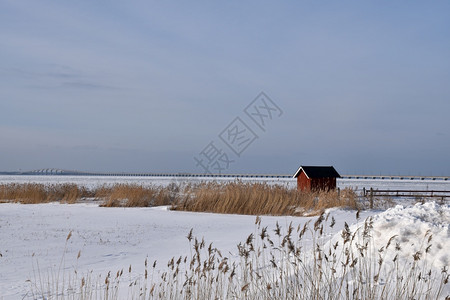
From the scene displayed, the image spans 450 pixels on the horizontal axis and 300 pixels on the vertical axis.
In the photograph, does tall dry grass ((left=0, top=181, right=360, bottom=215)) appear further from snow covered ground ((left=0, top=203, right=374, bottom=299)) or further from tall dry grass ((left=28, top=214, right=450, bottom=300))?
tall dry grass ((left=28, top=214, right=450, bottom=300))

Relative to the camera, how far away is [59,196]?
81.0ft

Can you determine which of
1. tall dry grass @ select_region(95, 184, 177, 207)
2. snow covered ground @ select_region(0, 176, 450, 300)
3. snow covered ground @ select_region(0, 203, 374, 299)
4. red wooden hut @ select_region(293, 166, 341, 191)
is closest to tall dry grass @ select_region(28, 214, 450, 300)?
snow covered ground @ select_region(0, 176, 450, 300)

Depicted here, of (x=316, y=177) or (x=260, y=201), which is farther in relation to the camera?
(x=316, y=177)

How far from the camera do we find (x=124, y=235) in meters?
11.8

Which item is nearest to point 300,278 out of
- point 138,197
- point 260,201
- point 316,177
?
point 260,201

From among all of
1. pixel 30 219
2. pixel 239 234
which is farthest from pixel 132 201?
pixel 239 234

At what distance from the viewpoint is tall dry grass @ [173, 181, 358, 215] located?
59.1ft

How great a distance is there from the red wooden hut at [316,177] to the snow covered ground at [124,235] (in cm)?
873

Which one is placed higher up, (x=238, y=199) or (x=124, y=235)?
(x=238, y=199)

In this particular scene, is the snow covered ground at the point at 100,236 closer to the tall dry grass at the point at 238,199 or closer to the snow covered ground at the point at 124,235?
the snow covered ground at the point at 124,235

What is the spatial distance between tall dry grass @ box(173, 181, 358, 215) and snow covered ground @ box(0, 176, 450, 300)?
986 mm

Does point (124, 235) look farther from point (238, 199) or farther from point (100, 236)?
point (238, 199)

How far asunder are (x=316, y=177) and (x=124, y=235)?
1634cm

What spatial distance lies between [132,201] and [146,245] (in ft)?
34.3
